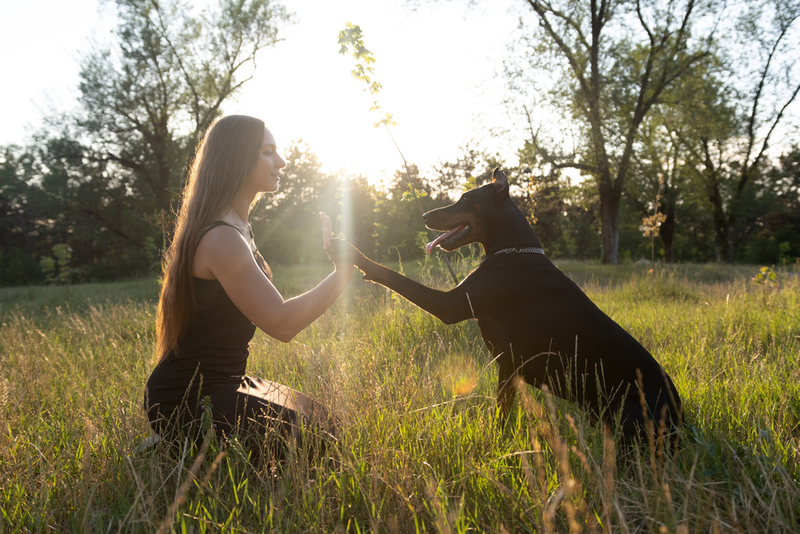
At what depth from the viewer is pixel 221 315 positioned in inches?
90.0

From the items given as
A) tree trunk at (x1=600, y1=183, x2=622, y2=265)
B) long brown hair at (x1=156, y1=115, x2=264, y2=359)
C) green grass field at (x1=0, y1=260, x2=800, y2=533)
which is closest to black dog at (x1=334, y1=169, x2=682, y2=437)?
green grass field at (x1=0, y1=260, x2=800, y2=533)

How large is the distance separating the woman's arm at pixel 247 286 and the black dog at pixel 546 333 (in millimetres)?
440

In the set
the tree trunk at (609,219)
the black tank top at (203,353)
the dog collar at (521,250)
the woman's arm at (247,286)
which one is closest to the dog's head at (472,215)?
the dog collar at (521,250)

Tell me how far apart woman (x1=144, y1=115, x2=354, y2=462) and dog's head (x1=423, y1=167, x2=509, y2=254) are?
2.72 ft

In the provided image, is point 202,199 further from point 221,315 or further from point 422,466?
point 422,466

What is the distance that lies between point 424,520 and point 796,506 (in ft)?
4.51

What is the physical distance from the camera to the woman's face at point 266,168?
2.53 meters

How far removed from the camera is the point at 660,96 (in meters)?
15.7

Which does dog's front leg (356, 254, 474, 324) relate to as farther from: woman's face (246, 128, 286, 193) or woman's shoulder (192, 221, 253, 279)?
woman's face (246, 128, 286, 193)

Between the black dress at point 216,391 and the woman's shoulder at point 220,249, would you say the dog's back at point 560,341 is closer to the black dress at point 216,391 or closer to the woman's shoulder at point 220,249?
the black dress at point 216,391

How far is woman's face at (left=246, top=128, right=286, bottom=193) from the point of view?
2525mm

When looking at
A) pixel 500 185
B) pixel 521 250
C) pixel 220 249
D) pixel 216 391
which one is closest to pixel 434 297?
pixel 521 250

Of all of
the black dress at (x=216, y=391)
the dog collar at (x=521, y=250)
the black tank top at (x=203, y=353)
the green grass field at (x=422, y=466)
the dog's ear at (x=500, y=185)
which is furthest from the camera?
the dog's ear at (x=500, y=185)

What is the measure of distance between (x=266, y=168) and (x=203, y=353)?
1100 mm
